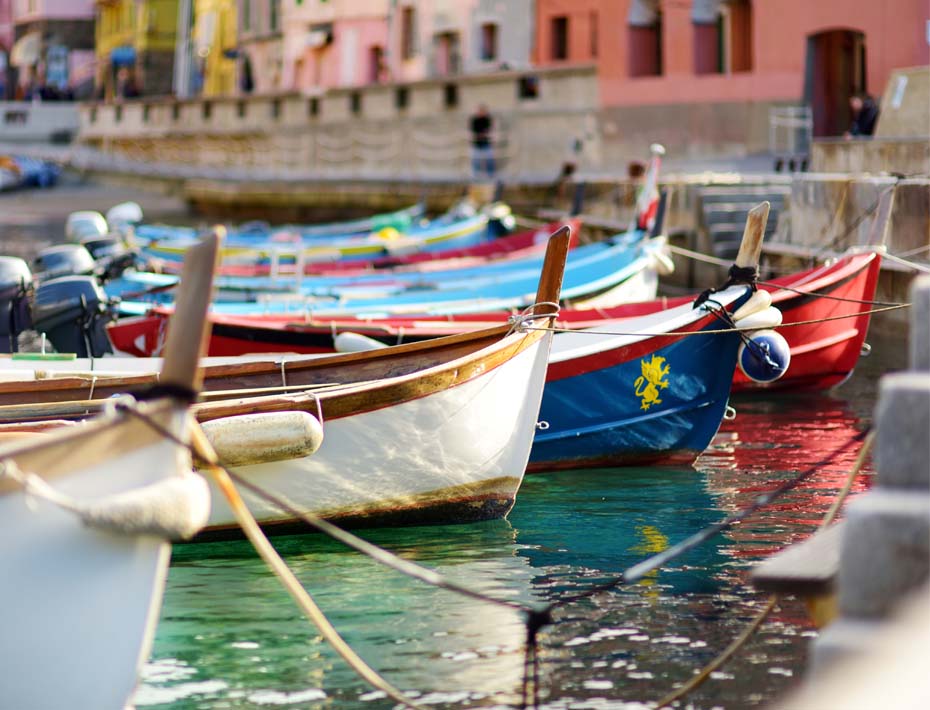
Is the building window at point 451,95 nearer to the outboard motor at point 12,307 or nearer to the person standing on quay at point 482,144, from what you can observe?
the person standing on quay at point 482,144

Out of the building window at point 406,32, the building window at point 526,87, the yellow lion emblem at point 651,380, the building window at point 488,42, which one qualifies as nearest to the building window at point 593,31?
the building window at point 526,87

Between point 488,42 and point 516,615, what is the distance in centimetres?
3748

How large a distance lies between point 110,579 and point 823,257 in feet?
43.6

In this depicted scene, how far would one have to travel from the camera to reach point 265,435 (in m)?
7.86

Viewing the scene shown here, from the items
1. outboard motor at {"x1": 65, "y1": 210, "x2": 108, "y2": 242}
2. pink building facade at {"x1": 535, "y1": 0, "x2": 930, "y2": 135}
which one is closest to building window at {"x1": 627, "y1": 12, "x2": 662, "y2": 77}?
pink building facade at {"x1": 535, "y1": 0, "x2": 930, "y2": 135}

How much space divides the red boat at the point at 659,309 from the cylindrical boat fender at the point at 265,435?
3250 mm

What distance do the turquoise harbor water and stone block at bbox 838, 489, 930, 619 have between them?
240 centimetres

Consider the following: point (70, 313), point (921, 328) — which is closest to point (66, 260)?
point (70, 313)

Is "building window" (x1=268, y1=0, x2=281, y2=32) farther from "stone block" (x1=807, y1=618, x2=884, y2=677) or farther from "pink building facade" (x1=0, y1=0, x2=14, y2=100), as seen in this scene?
"stone block" (x1=807, y1=618, x2=884, y2=677)

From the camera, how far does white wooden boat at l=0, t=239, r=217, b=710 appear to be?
4.89m

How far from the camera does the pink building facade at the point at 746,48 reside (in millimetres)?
29375

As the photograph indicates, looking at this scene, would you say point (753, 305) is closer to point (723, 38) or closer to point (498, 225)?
point (498, 225)

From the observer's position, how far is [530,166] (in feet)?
117

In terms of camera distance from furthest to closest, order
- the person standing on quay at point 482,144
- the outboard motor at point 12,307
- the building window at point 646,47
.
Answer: the building window at point 646,47 → the person standing on quay at point 482,144 → the outboard motor at point 12,307
